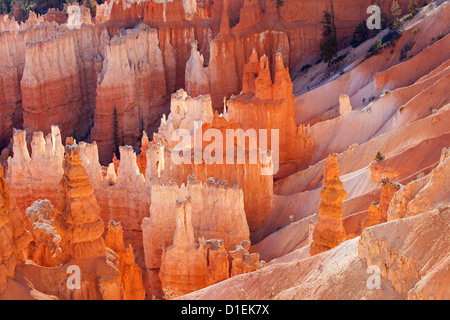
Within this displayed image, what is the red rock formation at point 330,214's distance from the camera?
1780cm

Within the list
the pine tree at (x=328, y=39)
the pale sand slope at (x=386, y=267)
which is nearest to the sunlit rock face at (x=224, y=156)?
the pale sand slope at (x=386, y=267)

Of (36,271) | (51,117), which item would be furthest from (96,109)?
(36,271)

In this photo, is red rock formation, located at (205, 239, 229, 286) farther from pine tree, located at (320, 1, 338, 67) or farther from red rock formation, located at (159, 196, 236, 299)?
pine tree, located at (320, 1, 338, 67)

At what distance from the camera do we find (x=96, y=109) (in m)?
40.3

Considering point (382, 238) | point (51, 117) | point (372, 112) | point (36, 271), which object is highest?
point (382, 238)

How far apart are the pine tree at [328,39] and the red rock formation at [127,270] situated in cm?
2370

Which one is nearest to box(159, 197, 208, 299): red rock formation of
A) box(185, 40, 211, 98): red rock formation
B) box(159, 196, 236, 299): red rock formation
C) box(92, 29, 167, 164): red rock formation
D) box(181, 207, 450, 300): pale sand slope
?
box(159, 196, 236, 299): red rock formation

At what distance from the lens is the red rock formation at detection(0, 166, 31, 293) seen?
1362 centimetres

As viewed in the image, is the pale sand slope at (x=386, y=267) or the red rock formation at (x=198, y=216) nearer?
the pale sand slope at (x=386, y=267)

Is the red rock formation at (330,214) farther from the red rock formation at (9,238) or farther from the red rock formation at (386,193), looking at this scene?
the red rock formation at (9,238)

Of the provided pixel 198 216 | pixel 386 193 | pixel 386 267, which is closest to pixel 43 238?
pixel 198 216

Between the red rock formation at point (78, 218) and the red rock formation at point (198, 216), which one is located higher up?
the red rock formation at point (78, 218)
